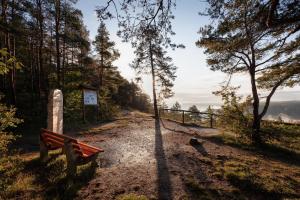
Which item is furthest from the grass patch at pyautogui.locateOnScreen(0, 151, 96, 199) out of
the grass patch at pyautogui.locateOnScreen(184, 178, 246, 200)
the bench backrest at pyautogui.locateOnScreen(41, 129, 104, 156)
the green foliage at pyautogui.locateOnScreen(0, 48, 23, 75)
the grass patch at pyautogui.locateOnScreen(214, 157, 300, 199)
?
the grass patch at pyautogui.locateOnScreen(214, 157, 300, 199)

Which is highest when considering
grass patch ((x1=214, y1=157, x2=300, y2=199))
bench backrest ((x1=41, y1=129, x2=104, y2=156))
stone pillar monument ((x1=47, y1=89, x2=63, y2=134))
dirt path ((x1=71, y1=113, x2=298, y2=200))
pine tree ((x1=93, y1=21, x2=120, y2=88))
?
pine tree ((x1=93, y1=21, x2=120, y2=88))

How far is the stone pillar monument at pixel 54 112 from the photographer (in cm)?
783

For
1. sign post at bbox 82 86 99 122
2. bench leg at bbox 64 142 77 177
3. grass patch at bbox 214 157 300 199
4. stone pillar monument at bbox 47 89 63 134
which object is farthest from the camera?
sign post at bbox 82 86 99 122

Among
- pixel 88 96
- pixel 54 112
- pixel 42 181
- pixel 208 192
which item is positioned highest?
pixel 88 96

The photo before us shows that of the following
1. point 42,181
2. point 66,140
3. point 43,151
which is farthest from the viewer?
point 43,151

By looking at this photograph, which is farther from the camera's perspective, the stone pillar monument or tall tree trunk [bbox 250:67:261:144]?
tall tree trunk [bbox 250:67:261:144]

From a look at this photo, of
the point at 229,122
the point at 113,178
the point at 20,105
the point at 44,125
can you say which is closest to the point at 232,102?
the point at 229,122

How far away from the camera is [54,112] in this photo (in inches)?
315

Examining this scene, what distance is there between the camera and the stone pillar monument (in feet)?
25.7

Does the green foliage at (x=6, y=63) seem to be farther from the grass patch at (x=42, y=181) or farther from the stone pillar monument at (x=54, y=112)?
the stone pillar monument at (x=54, y=112)

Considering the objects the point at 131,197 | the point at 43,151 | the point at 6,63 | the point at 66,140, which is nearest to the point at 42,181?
the point at 66,140

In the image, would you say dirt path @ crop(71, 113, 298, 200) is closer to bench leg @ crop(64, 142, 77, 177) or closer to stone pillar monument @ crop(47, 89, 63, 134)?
bench leg @ crop(64, 142, 77, 177)

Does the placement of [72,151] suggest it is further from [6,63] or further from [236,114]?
[236,114]

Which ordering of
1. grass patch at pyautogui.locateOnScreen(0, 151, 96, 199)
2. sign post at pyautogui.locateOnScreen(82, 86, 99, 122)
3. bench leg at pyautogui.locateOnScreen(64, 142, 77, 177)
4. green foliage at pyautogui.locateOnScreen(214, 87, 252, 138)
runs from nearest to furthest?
grass patch at pyautogui.locateOnScreen(0, 151, 96, 199) < bench leg at pyautogui.locateOnScreen(64, 142, 77, 177) < green foliage at pyautogui.locateOnScreen(214, 87, 252, 138) < sign post at pyautogui.locateOnScreen(82, 86, 99, 122)
